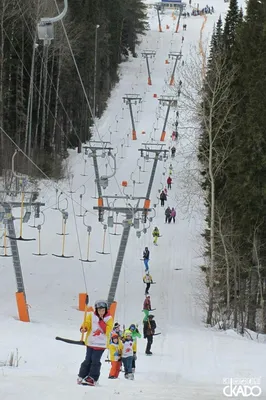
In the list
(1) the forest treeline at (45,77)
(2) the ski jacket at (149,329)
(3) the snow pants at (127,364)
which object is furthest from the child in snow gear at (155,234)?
(3) the snow pants at (127,364)

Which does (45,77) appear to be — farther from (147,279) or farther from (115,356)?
(115,356)

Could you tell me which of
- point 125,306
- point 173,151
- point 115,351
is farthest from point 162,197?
point 115,351

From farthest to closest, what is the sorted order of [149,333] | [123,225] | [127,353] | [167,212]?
[167,212] → [123,225] → [149,333] → [127,353]

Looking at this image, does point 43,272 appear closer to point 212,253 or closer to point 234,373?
point 212,253

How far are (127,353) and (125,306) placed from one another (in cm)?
1215

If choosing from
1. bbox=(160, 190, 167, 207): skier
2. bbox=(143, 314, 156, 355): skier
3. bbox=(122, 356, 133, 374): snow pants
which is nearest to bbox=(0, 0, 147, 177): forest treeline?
bbox=(160, 190, 167, 207): skier

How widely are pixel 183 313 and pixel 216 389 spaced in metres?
14.5

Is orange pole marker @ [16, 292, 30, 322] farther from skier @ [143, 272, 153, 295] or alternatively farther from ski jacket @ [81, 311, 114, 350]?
ski jacket @ [81, 311, 114, 350]

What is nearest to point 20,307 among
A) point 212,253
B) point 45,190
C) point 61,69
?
point 212,253

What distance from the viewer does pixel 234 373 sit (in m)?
15.2

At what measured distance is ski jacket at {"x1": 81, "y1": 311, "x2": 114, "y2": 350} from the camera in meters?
10.2

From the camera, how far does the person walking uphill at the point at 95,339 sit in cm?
1022

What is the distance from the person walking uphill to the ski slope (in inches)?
12.6

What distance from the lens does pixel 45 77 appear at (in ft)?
129
